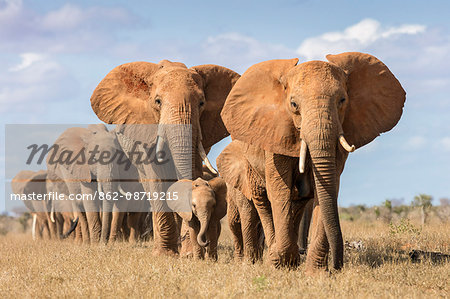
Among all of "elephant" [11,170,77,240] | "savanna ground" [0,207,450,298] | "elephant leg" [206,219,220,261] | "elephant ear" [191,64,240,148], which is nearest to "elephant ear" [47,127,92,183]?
"elephant" [11,170,77,240]

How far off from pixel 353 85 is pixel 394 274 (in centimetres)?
271

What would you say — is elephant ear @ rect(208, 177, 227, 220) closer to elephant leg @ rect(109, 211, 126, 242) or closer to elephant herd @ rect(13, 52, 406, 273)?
elephant herd @ rect(13, 52, 406, 273)

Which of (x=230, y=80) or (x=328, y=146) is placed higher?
(x=230, y=80)

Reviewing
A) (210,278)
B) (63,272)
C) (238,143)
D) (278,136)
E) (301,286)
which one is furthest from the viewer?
(238,143)

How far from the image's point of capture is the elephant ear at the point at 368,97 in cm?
952

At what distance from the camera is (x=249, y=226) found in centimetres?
1181

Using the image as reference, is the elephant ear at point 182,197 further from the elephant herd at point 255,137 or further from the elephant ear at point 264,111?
the elephant ear at point 264,111

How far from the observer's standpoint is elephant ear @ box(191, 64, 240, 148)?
39.8 feet

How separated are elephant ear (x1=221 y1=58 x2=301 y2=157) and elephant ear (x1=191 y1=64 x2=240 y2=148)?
2.07 meters

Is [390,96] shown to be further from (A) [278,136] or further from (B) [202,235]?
(B) [202,235]

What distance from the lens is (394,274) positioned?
31.4 feet

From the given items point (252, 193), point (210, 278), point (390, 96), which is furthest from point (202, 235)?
point (390, 96)

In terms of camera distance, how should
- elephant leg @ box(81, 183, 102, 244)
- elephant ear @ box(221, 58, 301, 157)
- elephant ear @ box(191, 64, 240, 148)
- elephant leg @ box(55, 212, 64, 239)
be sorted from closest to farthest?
1. elephant ear @ box(221, 58, 301, 157)
2. elephant ear @ box(191, 64, 240, 148)
3. elephant leg @ box(81, 183, 102, 244)
4. elephant leg @ box(55, 212, 64, 239)

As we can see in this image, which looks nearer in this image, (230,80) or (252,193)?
(252,193)
